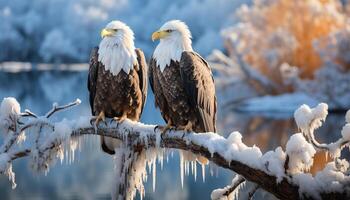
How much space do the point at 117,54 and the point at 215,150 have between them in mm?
1709

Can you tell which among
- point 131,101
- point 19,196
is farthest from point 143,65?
point 19,196

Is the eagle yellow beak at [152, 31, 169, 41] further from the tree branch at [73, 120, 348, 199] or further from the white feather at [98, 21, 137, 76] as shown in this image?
the tree branch at [73, 120, 348, 199]

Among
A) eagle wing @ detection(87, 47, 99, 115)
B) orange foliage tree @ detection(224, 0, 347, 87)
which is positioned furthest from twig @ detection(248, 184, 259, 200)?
orange foliage tree @ detection(224, 0, 347, 87)

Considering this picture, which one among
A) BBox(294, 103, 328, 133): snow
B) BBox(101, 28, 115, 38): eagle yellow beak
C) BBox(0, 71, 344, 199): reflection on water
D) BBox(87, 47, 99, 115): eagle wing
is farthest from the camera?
BBox(0, 71, 344, 199): reflection on water

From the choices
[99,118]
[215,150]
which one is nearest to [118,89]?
Result: [99,118]

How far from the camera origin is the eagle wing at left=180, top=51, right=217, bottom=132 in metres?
5.81

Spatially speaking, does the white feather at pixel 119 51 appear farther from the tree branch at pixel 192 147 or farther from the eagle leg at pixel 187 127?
the eagle leg at pixel 187 127

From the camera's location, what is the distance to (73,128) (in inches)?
220

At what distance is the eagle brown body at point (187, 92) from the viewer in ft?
19.1

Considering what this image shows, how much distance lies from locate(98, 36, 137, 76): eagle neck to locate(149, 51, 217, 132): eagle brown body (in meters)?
0.23

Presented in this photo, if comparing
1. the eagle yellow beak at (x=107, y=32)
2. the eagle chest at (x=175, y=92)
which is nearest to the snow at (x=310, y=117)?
the eagle chest at (x=175, y=92)

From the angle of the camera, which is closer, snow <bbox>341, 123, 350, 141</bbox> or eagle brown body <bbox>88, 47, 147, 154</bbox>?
snow <bbox>341, 123, 350, 141</bbox>

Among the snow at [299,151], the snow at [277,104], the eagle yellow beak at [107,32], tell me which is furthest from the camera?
the snow at [277,104]

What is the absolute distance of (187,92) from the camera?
5922mm
